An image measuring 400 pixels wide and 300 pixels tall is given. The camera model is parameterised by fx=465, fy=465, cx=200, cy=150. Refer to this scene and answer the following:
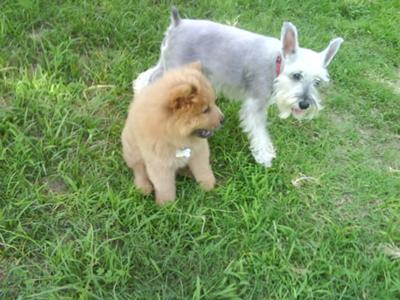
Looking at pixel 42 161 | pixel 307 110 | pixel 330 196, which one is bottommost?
pixel 330 196

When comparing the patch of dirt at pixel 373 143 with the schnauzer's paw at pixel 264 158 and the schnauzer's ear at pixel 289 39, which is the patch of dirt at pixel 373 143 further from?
the schnauzer's ear at pixel 289 39

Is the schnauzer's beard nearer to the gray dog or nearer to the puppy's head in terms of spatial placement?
the gray dog

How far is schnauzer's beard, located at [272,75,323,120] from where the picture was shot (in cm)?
335

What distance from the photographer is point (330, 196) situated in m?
3.58

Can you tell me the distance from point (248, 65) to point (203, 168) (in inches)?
38.9

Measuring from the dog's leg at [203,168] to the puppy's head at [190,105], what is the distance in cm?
31

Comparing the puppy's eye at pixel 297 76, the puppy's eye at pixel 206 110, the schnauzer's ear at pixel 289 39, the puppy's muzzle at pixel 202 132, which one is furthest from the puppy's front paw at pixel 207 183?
the schnauzer's ear at pixel 289 39

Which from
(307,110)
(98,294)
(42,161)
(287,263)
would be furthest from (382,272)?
(42,161)

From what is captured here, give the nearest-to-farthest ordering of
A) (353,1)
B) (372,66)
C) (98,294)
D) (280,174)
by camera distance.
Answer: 1. (98,294)
2. (280,174)
3. (372,66)
4. (353,1)

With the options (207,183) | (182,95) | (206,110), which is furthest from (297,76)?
(182,95)

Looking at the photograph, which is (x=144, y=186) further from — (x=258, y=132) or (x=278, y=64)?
(x=278, y=64)

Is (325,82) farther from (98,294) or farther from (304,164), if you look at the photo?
(98,294)

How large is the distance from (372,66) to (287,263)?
2.76 metres

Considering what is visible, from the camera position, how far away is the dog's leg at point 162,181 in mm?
3053
